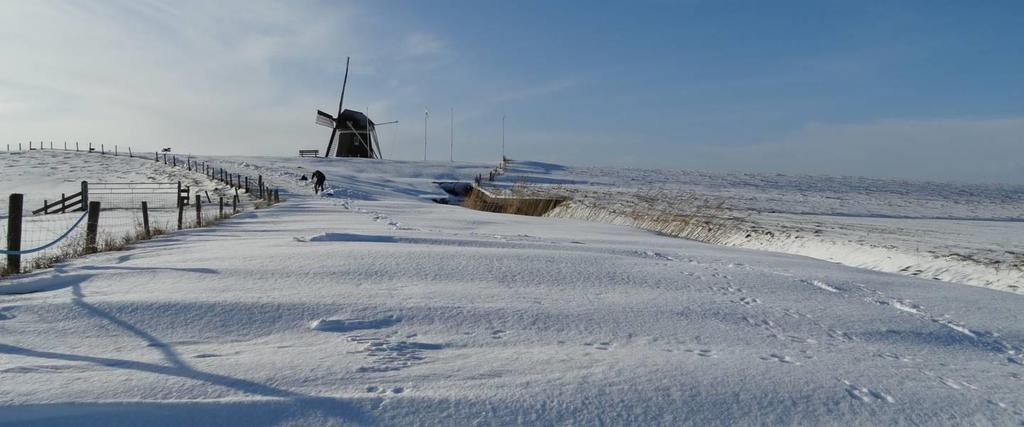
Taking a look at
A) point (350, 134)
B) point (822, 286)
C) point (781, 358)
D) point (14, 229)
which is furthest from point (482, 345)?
point (350, 134)

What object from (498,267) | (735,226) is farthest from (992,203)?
(498,267)

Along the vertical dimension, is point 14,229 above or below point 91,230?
above

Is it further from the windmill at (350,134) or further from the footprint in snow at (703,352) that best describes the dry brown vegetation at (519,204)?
the windmill at (350,134)

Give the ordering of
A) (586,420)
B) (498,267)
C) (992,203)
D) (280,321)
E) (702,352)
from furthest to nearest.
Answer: (992,203), (498,267), (280,321), (702,352), (586,420)

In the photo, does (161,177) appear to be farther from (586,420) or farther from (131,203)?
(586,420)

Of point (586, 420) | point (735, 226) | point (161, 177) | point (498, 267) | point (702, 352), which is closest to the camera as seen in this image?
point (586, 420)

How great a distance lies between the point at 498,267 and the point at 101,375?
3.05m

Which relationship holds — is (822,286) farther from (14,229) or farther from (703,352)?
(14,229)

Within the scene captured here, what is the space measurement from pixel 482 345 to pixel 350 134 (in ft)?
194

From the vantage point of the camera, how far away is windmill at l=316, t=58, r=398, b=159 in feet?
194

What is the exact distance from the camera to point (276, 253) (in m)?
5.47

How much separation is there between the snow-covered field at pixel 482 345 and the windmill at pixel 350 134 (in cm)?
5522

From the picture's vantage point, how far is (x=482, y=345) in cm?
291

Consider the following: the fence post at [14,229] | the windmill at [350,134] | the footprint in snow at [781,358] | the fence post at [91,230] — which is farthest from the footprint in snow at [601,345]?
the windmill at [350,134]
